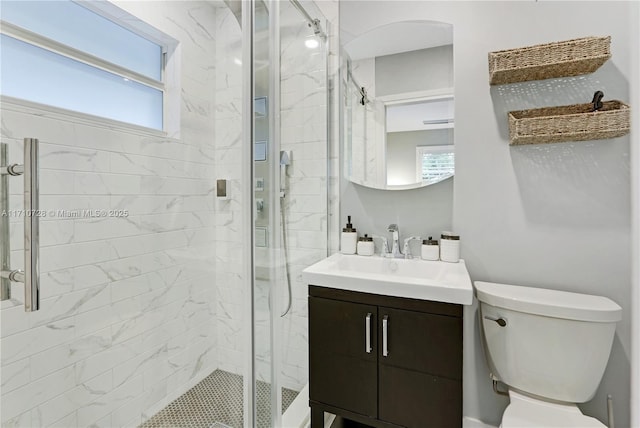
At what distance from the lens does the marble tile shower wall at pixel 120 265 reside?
112 cm

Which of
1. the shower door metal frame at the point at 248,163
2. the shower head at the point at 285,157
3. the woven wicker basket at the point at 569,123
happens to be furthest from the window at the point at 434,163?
the shower door metal frame at the point at 248,163

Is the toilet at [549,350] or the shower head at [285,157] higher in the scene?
the shower head at [285,157]

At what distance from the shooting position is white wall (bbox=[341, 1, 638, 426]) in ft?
4.58

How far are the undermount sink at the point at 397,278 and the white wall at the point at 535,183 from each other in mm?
211

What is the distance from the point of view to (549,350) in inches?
49.7

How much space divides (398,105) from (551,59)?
65 centimetres

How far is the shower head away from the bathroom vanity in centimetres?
48

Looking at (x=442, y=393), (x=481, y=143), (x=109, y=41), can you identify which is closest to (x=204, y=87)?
(x=109, y=41)

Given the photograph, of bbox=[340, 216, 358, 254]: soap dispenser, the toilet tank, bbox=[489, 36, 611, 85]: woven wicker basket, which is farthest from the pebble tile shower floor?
bbox=[489, 36, 611, 85]: woven wicker basket

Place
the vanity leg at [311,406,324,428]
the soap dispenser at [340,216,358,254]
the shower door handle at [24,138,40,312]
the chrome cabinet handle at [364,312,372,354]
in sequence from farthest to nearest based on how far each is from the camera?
the soap dispenser at [340,216,358,254] < the vanity leg at [311,406,324,428] < the chrome cabinet handle at [364,312,372,354] < the shower door handle at [24,138,40,312]

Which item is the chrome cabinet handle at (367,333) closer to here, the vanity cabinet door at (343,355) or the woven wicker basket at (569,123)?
the vanity cabinet door at (343,355)

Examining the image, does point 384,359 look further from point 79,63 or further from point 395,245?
point 79,63

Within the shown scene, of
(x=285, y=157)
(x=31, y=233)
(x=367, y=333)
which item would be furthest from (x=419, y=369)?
(x=31, y=233)

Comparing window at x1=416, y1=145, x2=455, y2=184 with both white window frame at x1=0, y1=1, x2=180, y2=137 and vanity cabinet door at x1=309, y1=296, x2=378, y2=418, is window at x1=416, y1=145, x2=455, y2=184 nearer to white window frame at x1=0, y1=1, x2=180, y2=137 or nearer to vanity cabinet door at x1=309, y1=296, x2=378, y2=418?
vanity cabinet door at x1=309, y1=296, x2=378, y2=418
